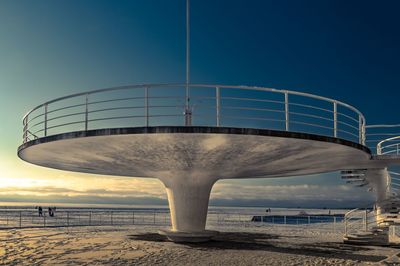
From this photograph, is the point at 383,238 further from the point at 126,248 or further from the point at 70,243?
the point at 70,243

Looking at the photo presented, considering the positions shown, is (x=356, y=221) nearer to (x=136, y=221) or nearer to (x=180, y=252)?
(x=180, y=252)

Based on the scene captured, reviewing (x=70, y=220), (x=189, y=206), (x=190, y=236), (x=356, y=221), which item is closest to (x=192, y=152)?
(x=189, y=206)

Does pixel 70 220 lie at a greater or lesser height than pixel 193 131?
lesser

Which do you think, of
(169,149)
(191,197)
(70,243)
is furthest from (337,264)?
(70,243)

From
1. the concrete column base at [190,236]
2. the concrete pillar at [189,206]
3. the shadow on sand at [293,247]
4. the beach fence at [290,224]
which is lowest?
the beach fence at [290,224]

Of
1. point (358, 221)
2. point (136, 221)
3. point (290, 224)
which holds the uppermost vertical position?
point (358, 221)

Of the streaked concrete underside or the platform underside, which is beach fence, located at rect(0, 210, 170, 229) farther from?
the platform underside

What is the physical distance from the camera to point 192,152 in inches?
583

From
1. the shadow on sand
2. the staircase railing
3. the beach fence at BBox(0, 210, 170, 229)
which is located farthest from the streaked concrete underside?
the beach fence at BBox(0, 210, 170, 229)

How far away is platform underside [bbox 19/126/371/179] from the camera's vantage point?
42.9 feet

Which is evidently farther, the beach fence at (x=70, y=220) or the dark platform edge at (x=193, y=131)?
the beach fence at (x=70, y=220)

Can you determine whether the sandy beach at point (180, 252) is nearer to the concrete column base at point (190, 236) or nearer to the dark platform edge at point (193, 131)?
the concrete column base at point (190, 236)

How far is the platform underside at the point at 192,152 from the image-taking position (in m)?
13.1

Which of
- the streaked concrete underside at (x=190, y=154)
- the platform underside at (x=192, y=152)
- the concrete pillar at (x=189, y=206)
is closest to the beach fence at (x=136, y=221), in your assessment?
the platform underside at (x=192, y=152)
